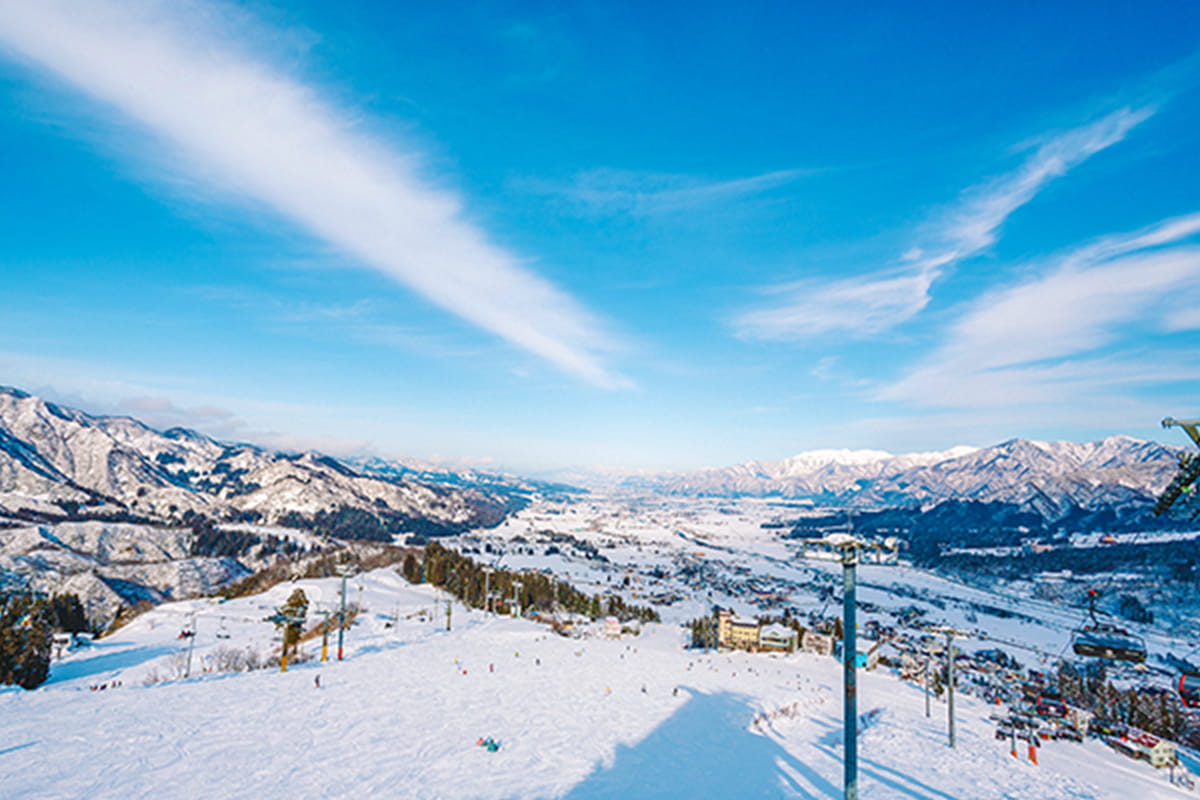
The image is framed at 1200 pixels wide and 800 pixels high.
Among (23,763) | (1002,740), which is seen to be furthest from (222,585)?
(1002,740)

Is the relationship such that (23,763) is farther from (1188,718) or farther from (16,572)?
(16,572)

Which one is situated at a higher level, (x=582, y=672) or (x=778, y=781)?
(x=778, y=781)

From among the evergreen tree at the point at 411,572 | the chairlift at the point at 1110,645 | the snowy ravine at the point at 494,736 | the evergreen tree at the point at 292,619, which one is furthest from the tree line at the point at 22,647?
the evergreen tree at the point at 411,572

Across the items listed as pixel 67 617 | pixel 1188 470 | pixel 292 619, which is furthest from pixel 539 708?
pixel 67 617

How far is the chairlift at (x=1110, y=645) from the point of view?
18500 mm

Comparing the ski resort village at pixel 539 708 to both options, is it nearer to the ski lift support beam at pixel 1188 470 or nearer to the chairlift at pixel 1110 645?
the chairlift at pixel 1110 645

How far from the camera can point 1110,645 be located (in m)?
19.3

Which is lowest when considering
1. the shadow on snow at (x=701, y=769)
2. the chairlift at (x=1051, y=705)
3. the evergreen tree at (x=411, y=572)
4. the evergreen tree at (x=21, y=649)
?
the evergreen tree at (x=411, y=572)

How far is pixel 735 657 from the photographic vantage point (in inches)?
2736

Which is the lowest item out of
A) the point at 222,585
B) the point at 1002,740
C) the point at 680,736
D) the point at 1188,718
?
the point at 222,585

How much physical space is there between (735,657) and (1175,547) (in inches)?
8249

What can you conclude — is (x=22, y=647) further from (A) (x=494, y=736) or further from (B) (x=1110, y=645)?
(B) (x=1110, y=645)

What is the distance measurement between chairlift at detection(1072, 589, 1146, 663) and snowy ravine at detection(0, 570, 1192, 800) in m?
6.87

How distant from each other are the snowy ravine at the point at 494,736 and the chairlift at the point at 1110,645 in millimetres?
6871
